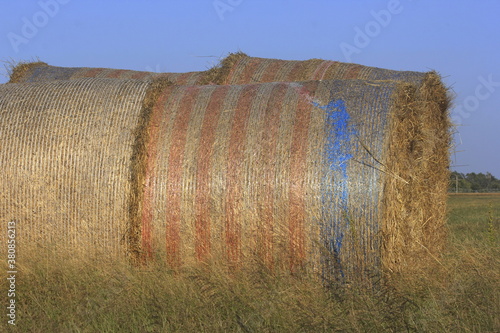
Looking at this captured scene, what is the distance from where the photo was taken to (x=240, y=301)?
527 cm

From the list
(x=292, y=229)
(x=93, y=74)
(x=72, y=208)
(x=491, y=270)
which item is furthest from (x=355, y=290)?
(x=93, y=74)

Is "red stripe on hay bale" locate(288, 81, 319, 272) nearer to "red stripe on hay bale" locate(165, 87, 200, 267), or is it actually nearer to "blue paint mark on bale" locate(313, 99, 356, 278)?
"blue paint mark on bale" locate(313, 99, 356, 278)

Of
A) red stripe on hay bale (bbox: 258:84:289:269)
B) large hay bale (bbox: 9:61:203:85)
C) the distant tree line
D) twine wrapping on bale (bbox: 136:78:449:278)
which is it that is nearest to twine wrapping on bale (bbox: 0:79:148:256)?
twine wrapping on bale (bbox: 136:78:449:278)

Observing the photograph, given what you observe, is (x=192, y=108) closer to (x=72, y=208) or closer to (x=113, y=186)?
(x=113, y=186)

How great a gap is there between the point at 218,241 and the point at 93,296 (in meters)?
1.28

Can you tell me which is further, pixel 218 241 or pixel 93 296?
pixel 218 241

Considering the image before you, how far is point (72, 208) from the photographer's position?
252 inches

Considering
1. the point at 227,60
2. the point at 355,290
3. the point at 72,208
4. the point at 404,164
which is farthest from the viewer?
the point at 227,60

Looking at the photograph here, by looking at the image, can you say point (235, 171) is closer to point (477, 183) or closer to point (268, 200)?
point (268, 200)

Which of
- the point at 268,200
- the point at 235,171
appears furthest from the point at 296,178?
the point at 235,171

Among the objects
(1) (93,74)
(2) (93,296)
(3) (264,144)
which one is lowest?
(2) (93,296)

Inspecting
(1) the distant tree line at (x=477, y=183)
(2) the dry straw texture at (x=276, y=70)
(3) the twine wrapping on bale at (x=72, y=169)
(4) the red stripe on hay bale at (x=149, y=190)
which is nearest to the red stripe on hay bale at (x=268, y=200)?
(4) the red stripe on hay bale at (x=149, y=190)

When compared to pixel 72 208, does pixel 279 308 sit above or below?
below

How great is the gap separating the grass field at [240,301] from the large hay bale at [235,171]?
32 centimetres
